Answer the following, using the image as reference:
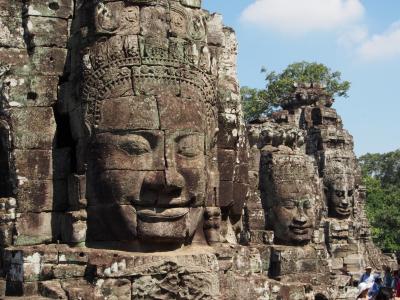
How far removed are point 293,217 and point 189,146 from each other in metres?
6.23

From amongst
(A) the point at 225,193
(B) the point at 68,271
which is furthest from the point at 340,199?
(B) the point at 68,271

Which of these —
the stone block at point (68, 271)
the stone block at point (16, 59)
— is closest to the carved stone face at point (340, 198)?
the stone block at point (16, 59)

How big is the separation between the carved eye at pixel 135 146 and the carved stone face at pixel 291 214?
6.36 meters

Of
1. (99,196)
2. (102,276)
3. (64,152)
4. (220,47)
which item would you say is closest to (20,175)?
(64,152)

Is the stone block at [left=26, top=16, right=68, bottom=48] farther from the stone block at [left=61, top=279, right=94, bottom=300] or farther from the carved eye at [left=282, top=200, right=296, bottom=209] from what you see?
the carved eye at [left=282, top=200, right=296, bottom=209]

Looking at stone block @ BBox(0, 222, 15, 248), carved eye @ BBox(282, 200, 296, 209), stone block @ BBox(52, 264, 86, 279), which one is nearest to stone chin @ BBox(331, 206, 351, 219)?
carved eye @ BBox(282, 200, 296, 209)

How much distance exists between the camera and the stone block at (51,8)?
726 centimetres

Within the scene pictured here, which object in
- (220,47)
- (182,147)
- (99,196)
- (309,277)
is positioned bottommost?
(309,277)

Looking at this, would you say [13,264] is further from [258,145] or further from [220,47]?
[258,145]

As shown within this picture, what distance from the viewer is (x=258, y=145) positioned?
13031 millimetres

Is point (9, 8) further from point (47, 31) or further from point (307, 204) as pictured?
point (307, 204)

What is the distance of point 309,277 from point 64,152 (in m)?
6.56

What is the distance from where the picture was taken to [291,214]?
1245cm

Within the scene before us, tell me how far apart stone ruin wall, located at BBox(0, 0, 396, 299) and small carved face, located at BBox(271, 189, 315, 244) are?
4294 millimetres
